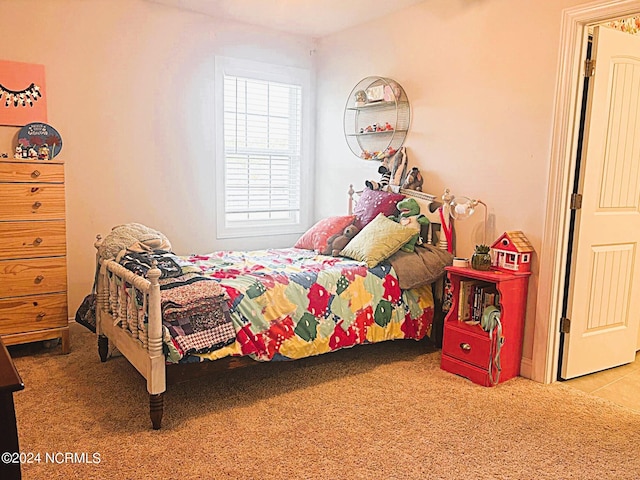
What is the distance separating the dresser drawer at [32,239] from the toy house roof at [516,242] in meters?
2.77

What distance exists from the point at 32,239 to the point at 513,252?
2.98 meters

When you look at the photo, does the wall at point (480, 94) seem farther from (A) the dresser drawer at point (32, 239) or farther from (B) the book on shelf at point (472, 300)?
(A) the dresser drawer at point (32, 239)

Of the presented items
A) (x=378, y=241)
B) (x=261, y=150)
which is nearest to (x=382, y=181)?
(x=378, y=241)

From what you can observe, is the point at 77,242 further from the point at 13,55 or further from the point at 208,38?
the point at 208,38

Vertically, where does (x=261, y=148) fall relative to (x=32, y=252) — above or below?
above

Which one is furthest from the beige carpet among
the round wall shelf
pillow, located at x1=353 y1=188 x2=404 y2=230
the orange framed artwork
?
the round wall shelf

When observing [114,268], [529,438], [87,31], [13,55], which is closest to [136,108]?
[87,31]

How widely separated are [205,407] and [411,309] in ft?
4.86

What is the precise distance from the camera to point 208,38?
4246 mm

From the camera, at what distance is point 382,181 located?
4.06 meters

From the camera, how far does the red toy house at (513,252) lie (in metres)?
3.04

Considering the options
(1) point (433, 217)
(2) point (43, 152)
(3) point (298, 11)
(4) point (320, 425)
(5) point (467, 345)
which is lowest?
(4) point (320, 425)

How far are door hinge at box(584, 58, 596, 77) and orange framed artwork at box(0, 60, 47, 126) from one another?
356 centimetres

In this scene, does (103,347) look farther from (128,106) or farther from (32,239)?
(128,106)
